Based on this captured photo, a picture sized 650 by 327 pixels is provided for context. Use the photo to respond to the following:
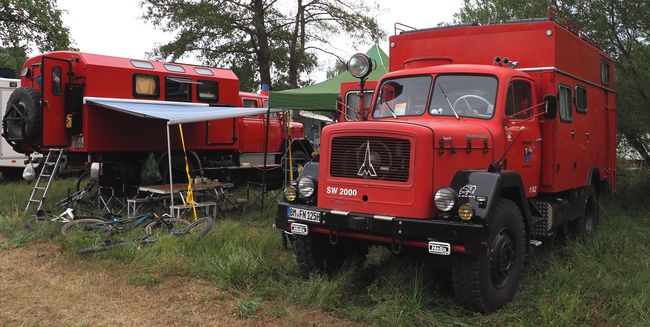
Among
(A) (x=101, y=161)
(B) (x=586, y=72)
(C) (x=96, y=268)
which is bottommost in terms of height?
(C) (x=96, y=268)

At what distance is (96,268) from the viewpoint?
597 centimetres

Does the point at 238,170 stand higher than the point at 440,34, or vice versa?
the point at 440,34

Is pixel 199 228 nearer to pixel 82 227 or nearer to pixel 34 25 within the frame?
pixel 82 227

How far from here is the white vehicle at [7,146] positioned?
12969 mm

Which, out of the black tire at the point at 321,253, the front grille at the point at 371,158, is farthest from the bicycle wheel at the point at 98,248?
the front grille at the point at 371,158

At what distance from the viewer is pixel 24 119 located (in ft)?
30.7

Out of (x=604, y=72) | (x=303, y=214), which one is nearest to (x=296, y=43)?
(x=604, y=72)

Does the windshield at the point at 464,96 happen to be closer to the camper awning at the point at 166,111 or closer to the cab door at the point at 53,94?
the camper awning at the point at 166,111

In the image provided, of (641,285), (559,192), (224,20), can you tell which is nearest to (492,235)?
(641,285)

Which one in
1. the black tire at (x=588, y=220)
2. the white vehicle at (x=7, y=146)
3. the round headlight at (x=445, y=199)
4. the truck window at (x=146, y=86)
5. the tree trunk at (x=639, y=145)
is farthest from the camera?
the white vehicle at (x=7, y=146)

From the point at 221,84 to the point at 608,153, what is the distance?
7681 millimetres

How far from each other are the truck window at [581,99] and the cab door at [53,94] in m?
8.22

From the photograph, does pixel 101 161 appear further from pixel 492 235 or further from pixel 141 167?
pixel 492 235

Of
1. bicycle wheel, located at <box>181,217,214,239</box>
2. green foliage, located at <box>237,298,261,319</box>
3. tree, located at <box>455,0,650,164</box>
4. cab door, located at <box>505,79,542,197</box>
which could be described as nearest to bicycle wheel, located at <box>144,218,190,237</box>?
bicycle wheel, located at <box>181,217,214,239</box>
